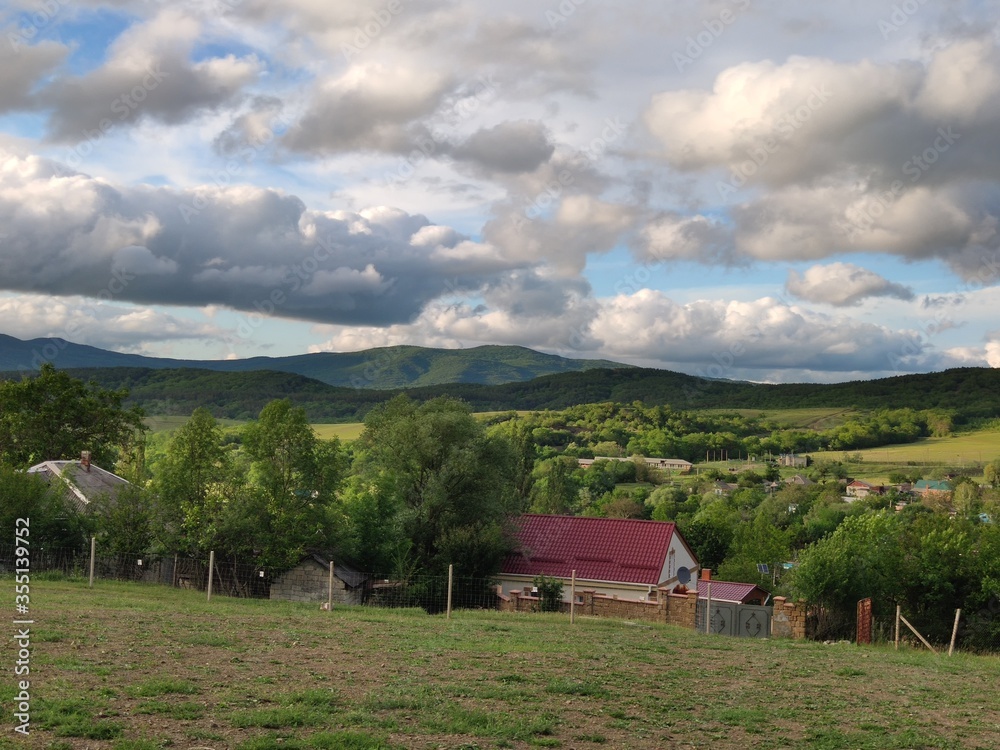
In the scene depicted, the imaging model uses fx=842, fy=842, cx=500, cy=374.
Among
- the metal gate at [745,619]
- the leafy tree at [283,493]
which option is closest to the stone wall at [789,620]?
the metal gate at [745,619]

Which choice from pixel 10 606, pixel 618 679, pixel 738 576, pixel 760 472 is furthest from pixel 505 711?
pixel 760 472

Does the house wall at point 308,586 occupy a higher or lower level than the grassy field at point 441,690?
lower

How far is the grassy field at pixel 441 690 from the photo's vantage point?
905cm

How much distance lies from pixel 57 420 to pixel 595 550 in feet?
103

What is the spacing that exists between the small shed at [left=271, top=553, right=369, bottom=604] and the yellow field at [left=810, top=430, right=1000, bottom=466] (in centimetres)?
14330

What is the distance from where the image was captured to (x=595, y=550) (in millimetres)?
38906

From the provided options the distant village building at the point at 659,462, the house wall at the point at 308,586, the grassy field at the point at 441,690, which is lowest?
the distant village building at the point at 659,462

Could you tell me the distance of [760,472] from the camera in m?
146

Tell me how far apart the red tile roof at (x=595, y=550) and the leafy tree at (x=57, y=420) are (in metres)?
26.4

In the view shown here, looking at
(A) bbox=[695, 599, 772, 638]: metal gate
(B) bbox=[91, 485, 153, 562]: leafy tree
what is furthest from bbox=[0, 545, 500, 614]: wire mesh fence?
(A) bbox=[695, 599, 772, 638]: metal gate

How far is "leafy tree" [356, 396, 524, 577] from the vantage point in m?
35.6

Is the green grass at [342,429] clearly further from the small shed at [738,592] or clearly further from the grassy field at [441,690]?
the grassy field at [441,690]

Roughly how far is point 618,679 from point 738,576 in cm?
5314

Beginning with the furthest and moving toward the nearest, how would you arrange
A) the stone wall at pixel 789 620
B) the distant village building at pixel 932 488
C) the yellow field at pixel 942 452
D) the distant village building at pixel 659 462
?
the yellow field at pixel 942 452, the distant village building at pixel 659 462, the distant village building at pixel 932 488, the stone wall at pixel 789 620
